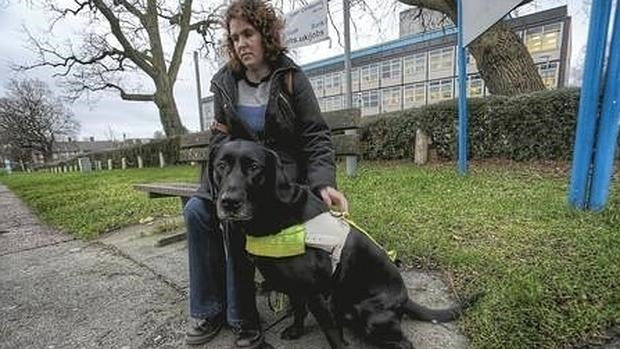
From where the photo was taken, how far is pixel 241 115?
204 centimetres

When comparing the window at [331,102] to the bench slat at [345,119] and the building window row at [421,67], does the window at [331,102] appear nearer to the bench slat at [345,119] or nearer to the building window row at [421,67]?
the building window row at [421,67]

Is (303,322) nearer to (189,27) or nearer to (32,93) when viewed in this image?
(189,27)

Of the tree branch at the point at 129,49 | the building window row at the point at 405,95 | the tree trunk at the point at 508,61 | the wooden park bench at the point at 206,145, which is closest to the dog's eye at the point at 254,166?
the wooden park bench at the point at 206,145

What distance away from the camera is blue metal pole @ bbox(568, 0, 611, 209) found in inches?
111

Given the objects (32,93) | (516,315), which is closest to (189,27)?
(516,315)

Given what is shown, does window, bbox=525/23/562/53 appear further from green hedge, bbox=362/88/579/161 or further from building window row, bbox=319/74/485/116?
green hedge, bbox=362/88/579/161

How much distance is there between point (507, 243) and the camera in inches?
102

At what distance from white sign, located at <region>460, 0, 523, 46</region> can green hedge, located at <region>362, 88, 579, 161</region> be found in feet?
6.09

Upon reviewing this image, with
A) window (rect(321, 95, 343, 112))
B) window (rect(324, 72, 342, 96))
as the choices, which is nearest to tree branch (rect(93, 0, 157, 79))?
window (rect(321, 95, 343, 112))

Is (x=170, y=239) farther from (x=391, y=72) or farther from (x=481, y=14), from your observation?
(x=391, y=72)

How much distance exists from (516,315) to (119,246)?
3.61 meters

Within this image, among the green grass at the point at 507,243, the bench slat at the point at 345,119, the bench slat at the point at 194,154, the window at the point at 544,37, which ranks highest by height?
the window at the point at 544,37

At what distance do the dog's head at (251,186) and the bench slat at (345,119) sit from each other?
1.56m

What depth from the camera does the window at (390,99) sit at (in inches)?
1577
